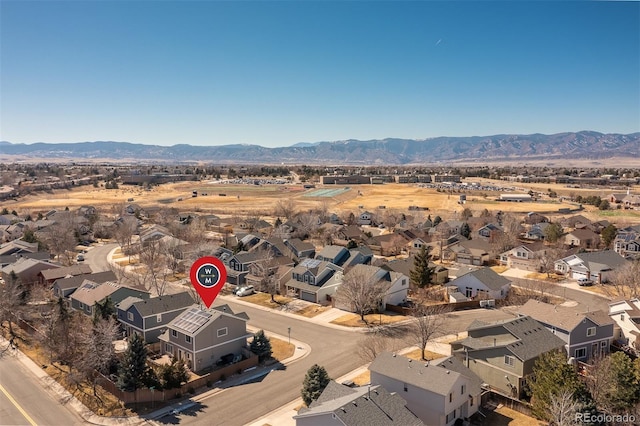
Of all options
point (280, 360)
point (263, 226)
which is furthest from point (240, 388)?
point (263, 226)

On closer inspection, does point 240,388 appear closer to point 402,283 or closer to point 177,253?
point 402,283

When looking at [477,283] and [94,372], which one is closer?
[94,372]

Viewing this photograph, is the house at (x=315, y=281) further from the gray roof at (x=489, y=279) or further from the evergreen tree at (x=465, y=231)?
the evergreen tree at (x=465, y=231)

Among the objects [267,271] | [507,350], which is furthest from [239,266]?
[507,350]

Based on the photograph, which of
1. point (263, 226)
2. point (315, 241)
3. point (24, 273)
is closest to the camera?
point (24, 273)

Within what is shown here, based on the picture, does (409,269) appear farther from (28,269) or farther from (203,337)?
(28,269)

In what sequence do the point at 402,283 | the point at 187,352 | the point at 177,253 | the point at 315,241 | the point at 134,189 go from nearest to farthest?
the point at 187,352 → the point at 402,283 → the point at 177,253 → the point at 315,241 → the point at 134,189

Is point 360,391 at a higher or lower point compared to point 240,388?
higher
